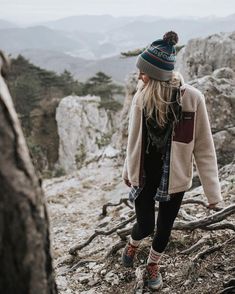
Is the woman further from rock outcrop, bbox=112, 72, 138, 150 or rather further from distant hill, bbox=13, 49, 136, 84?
distant hill, bbox=13, 49, 136, 84

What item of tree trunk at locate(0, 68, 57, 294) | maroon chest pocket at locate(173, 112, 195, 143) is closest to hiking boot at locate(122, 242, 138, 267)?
maroon chest pocket at locate(173, 112, 195, 143)

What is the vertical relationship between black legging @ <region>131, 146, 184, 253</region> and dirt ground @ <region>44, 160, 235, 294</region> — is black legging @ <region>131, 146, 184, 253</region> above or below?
above

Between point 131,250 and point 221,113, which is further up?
point 131,250

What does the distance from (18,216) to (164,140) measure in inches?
70.4

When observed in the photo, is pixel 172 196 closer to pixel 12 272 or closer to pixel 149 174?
pixel 149 174

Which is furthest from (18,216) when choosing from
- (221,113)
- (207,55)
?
(207,55)

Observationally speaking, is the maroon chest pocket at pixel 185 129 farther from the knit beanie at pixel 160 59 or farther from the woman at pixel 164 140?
the knit beanie at pixel 160 59

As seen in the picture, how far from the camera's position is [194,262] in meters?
3.38

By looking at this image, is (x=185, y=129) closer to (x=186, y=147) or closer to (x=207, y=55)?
(x=186, y=147)

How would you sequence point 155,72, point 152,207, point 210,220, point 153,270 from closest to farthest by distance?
point 155,72 < point 152,207 < point 153,270 < point 210,220

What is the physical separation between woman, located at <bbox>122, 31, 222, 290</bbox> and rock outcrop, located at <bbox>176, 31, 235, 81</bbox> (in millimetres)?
9357

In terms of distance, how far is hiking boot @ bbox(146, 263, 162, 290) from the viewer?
129 inches

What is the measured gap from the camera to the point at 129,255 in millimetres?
3629

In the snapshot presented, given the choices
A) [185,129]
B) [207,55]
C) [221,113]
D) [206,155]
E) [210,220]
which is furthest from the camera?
[207,55]
